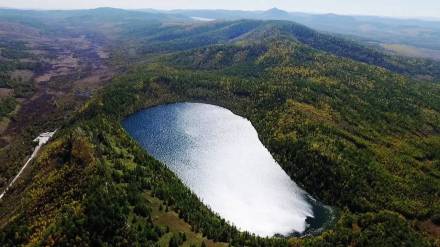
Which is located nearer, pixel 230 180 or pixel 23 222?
pixel 23 222

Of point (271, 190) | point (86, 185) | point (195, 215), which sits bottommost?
point (271, 190)

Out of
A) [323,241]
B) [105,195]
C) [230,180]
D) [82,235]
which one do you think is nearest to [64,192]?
[105,195]

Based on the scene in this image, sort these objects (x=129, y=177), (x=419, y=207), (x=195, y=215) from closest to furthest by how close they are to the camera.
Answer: (x=195, y=215), (x=129, y=177), (x=419, y=207)

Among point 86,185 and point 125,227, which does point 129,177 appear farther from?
point 125,227

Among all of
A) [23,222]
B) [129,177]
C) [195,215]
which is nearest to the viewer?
[23,222]

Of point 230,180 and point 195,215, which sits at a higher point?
point 195,215

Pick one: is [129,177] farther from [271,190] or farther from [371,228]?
[371,228]

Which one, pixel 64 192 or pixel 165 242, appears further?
pixel 64 192

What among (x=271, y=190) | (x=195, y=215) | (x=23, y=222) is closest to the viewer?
(x=23, y=222)

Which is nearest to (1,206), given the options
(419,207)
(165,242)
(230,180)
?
(165,242)
